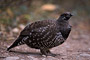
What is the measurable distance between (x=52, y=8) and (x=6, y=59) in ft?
22.1

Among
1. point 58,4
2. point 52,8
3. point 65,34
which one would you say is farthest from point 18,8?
point 65,34

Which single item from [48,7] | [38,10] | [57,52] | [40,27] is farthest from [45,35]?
[48,7]

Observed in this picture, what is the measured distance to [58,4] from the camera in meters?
14.0

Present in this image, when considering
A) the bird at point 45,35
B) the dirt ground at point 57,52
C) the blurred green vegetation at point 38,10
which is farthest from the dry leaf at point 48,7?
the bird at point 45,35

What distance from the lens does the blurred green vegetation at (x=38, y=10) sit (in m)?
10.1

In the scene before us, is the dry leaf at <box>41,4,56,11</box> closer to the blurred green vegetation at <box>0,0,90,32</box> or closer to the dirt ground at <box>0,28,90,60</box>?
the blurred green vegetation at <box>0,0,90,32</box>

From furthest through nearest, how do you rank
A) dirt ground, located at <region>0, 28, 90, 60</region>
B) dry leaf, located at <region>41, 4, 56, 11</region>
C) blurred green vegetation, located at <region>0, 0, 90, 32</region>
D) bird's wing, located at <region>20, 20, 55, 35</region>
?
1. dry leaf, located at <region>41, 4, 56, 11</region>
2. blurred green vegetation, located at <region>0, 0, 90, 32</region>
3. bird's wing, located at <region>20, 20, 55, 35</region>
4. dirt ground, located at <region>0, 28, 90, 60</region>

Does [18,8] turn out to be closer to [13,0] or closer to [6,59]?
[13,0]

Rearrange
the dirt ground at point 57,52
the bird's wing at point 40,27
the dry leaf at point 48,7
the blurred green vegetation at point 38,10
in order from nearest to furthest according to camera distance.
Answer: the dirt ground at point 57,52 → the bird's wing at point 40,27 → the blurred green vegetation at point 38,10 → the dry leaf at point 48,7

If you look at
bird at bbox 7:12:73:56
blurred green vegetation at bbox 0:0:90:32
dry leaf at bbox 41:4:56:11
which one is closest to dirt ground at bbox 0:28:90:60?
bird at bbox 7:12:73:56

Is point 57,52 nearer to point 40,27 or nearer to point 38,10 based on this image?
point 40,27

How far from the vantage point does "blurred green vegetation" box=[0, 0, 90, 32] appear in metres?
10.1

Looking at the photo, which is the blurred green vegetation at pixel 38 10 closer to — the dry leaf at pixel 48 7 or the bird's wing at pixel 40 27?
the dry leaf at pixel 48 7

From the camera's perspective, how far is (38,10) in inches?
482
